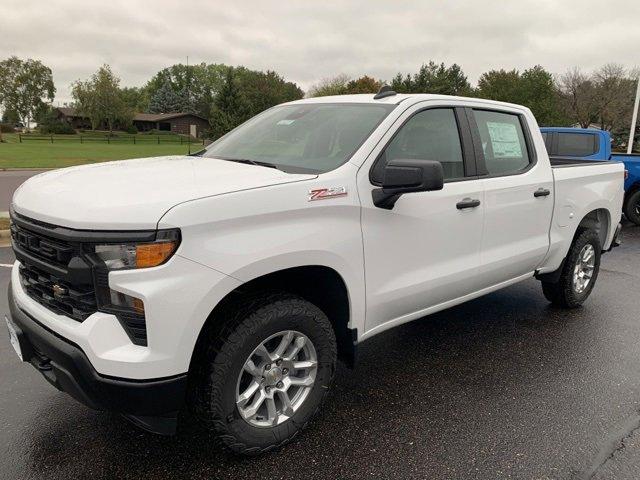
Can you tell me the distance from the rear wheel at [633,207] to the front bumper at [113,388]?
10.9 meters

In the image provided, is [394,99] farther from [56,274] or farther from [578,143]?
[578,143]

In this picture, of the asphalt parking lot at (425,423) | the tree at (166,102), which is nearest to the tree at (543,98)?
the asphalt parking lot at (425,423)

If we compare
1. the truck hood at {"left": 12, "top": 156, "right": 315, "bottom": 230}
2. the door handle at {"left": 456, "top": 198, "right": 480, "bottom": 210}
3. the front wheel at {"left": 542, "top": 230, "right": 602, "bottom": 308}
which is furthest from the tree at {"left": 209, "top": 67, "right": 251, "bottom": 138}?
the truck hood at {"left": 12, "top": 156, "right": 315, "bottom": 230}

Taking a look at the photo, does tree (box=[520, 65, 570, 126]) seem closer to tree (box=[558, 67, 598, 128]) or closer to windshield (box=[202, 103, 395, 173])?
tree (box=[558, 67, 598, 128])

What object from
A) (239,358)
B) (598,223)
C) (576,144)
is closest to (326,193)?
(239,358)

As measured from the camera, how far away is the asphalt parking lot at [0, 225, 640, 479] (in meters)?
2.58

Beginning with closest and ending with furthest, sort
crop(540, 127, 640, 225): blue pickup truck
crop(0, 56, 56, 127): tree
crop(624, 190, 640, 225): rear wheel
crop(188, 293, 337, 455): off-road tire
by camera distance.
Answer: crop(188, 293, 337, 455): off-road tire → crop(540, 127, 640, 225): blue pickup truck → crop(624, 190, 640, 225): rear wheel → crop(0, 56, 56, 127): tree

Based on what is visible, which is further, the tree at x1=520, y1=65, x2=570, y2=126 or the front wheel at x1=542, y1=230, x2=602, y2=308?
the tree at x1=520, y1=65, x2=570, y2=126

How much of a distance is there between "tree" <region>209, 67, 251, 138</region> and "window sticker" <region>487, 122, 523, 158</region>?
159ft

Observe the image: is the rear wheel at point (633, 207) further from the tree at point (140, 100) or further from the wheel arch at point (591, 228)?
the tree at point (140, 100)

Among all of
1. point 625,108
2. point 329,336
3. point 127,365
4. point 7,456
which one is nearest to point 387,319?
point 329,336

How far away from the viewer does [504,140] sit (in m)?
3.96

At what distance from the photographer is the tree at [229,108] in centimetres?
5084

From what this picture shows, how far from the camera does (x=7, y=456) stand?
2.61m
